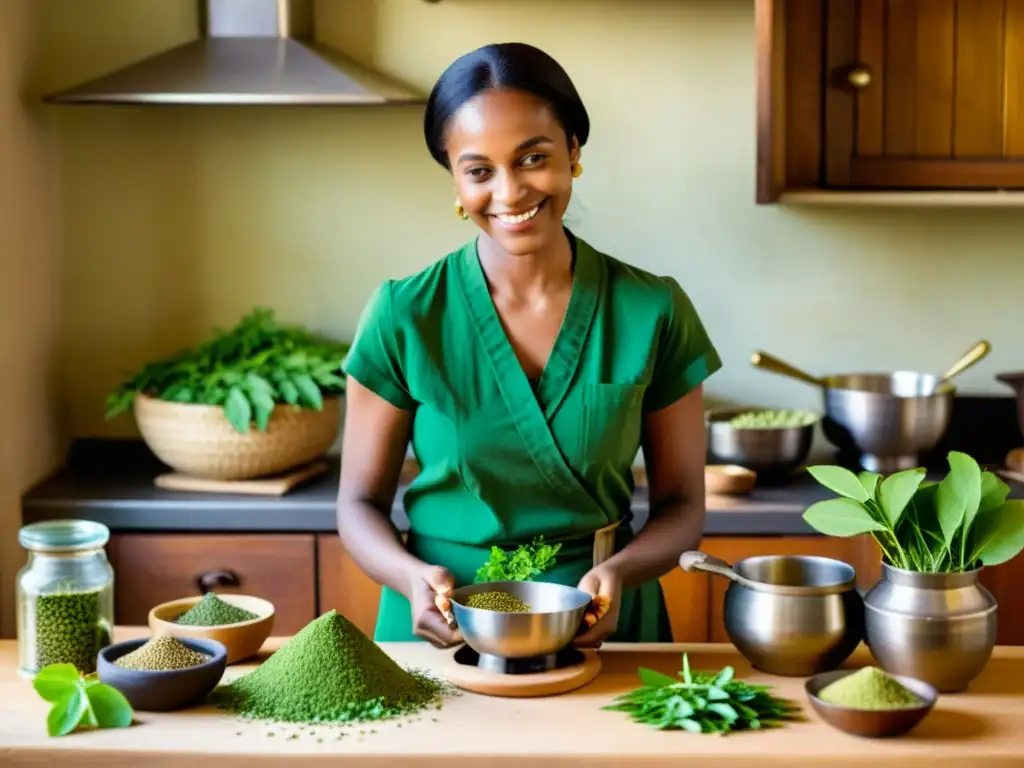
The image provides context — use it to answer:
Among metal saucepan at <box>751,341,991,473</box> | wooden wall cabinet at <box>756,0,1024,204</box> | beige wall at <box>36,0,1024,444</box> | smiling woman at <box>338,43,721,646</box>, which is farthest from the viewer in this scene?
beige wall at <box>36,0,1024,444</box>

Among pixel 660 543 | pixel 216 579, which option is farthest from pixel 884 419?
pixel 216 579

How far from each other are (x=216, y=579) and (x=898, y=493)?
63.9 inches

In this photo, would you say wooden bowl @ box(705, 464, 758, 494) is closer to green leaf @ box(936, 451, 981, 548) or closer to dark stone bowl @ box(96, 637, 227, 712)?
green leaf @ box(936, 451, 981, 548)

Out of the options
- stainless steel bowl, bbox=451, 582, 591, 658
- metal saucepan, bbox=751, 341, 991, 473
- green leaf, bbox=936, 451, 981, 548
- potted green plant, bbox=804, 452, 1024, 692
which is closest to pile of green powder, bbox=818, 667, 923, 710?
potted green plant, bbox=804, 452, 1024, 692

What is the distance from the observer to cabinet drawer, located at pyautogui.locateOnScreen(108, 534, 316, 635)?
2.92m

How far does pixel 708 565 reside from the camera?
1.80 m

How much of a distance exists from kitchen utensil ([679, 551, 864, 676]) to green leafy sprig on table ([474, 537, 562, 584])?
256 millimetres

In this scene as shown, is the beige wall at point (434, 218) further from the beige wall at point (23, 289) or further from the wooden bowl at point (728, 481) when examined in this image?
the wooden bowl at point (728, 481)

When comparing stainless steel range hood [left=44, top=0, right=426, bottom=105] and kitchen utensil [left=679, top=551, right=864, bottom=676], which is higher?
stainless steel range hood [left=44, top=0, right=426, bottom=105]

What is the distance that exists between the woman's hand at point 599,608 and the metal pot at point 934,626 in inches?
13.0

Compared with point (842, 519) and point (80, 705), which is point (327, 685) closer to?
point (80, 705)

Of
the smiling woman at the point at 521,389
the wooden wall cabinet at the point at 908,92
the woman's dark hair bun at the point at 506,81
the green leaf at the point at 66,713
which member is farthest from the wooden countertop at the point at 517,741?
the wooden wall cabinet at the point at 908,92

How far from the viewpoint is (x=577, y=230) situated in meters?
3.31

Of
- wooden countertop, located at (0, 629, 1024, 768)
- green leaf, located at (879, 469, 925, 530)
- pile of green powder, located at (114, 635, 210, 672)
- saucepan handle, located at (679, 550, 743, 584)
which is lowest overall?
wooden countertop, located at (0, 629, 1024, 768)
